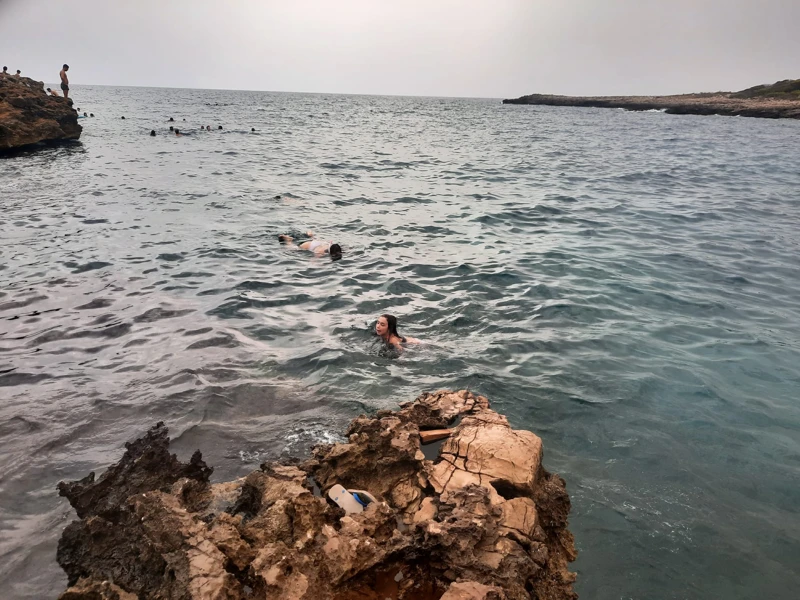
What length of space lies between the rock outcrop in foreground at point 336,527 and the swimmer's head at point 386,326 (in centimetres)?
300

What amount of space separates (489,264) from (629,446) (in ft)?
22.7

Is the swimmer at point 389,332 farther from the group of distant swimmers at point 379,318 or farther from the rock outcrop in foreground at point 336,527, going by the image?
the rock outcrop in foreground at point 336,527

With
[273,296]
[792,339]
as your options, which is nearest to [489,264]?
[273,296]

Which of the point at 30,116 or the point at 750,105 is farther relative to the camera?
the point at 750,105

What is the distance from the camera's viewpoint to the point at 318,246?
42.0 feet

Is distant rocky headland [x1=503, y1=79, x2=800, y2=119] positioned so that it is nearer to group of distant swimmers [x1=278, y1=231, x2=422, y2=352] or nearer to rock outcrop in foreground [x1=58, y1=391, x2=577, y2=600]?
group of distant swimmers [x1=278, y1=231, x2=422, y2=352]

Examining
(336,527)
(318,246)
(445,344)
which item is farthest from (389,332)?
(318,246)

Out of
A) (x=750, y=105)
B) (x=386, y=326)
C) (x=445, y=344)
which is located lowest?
(x=445, y=344)

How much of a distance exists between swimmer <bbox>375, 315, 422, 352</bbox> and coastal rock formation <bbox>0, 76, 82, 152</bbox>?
A: 2610 cm

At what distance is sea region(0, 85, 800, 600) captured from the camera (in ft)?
15.0

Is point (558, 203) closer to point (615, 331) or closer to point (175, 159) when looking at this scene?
point (615, 331)

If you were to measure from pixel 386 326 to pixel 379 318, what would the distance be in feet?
0.75

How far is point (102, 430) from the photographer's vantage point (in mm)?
5586

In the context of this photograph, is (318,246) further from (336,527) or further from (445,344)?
(336,527)
